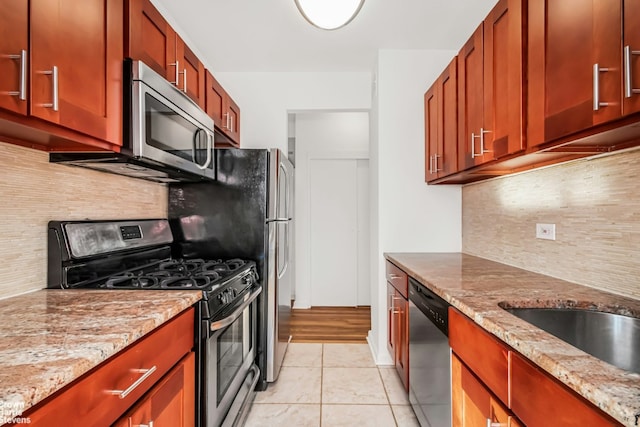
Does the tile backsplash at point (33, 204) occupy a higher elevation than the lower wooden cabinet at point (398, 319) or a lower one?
higher

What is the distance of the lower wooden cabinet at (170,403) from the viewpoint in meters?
0.95

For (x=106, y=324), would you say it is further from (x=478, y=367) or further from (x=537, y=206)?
(x=537, y=206)

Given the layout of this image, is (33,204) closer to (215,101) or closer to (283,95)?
(215,101)

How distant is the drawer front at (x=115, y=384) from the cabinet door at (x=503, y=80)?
1540mm

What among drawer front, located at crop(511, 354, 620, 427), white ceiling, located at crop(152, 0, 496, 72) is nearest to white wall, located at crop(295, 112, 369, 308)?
white ceiling, located at crop(152, 0, 496, 72)

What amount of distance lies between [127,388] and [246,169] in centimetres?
164

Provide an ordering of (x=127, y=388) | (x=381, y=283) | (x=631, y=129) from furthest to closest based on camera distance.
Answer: (x=381, y=283) → (x=631, y=129) → (x=127, y=388)

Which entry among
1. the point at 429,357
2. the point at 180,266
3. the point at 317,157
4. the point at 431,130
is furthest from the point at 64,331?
the point at 317,157

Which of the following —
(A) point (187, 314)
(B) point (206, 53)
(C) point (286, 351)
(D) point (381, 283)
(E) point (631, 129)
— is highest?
(B) point (206, 53)

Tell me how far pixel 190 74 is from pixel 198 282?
1202mm

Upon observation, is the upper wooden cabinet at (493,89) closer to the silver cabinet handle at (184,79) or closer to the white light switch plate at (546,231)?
the white light switch plate at (546,231)

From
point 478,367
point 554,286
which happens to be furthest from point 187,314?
point 554,286

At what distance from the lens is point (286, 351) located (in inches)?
114

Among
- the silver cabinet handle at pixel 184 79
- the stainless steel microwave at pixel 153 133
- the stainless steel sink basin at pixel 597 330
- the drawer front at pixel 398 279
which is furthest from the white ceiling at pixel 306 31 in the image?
the stainless steel sink basin at pixel 597 330
